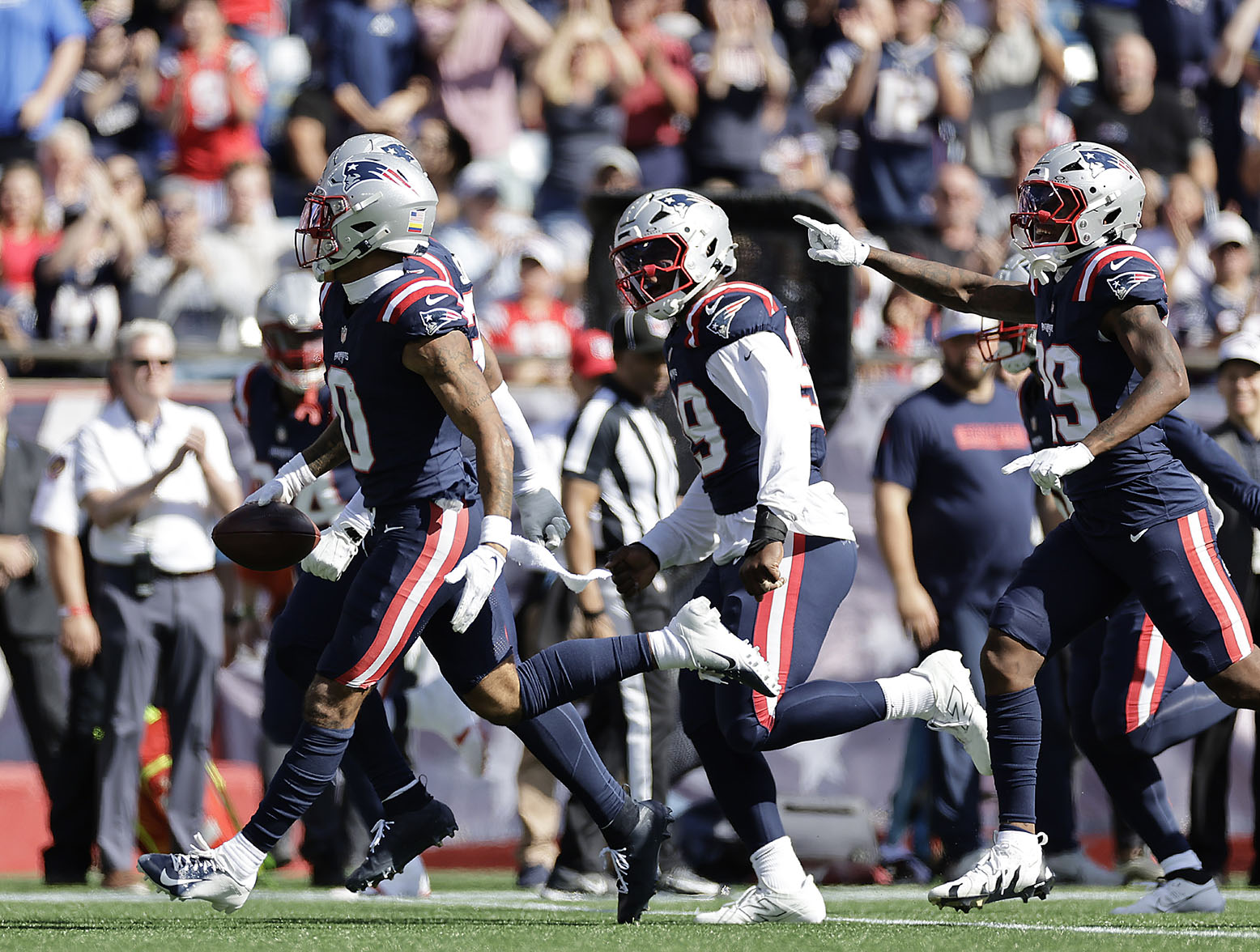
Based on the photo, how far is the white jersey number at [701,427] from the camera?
189 inches

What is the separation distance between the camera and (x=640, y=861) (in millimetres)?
4660

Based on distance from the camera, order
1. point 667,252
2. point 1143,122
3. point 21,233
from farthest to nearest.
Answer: point 1143,122 < point 21,233 < point 667,252

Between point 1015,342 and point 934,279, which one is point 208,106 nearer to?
point 1015,342

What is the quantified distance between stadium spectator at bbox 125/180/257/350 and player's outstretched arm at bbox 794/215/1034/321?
437 centimetres

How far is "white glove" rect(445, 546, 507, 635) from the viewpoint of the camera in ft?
13.7

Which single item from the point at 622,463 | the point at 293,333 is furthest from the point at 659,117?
the point at 293,333

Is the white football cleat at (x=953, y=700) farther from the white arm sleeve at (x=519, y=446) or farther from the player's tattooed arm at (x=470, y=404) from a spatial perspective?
the player's tattooed arm at (x=470, y=404)

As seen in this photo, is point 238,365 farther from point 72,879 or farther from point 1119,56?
point 1119,56

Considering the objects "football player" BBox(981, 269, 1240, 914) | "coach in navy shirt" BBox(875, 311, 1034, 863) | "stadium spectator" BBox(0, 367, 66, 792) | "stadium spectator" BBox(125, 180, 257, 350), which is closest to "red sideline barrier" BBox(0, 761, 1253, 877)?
"stadium spectator" BBox(0, 367, 66, 792)

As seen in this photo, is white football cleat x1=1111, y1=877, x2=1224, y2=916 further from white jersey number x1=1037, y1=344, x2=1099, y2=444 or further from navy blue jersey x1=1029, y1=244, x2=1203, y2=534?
white jersey number x1=1037, y1=344, x2=1099, y2=444

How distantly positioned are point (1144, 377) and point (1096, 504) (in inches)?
15.3

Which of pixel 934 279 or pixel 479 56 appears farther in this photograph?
pixel 479 56

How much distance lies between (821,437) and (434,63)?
695cm

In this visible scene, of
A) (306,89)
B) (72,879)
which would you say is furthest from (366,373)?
(306,89)
